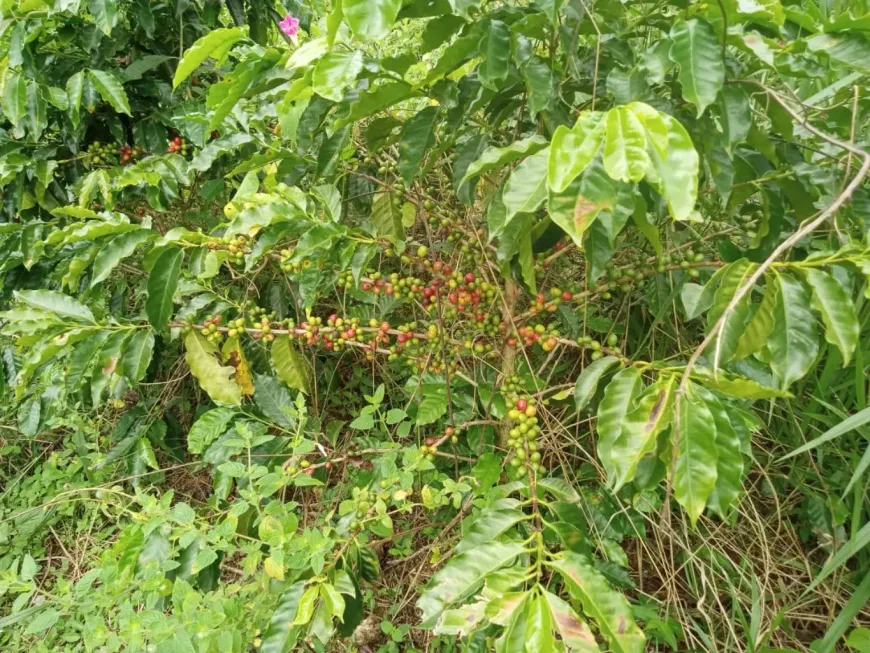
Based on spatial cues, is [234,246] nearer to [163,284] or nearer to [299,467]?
[163,284]

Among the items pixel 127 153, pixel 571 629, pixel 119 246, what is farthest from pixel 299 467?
pixel 127 153

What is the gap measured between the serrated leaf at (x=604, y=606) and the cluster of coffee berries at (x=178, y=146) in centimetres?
162

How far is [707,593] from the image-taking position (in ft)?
4.20

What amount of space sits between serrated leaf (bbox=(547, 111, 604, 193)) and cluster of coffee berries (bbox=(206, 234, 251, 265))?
Result: 86 cm

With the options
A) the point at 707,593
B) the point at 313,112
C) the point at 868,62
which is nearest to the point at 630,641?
the point at 707,593

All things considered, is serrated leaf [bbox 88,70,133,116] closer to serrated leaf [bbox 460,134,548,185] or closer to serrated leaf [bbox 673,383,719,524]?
serrated leaf [bbox 460,134,548,185]

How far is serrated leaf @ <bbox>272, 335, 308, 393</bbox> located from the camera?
143cm

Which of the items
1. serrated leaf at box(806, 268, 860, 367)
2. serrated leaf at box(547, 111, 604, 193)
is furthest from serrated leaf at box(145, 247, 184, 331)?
serrated leaf at box(806, 268, 860, 367)

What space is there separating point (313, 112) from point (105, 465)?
5.05 ft

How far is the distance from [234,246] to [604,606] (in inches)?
39.7

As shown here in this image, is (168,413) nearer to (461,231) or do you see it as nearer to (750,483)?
(461,231)

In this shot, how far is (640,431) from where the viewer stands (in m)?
0.69

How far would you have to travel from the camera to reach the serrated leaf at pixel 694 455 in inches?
26.5

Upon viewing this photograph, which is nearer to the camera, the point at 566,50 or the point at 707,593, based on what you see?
the point at 566,50
